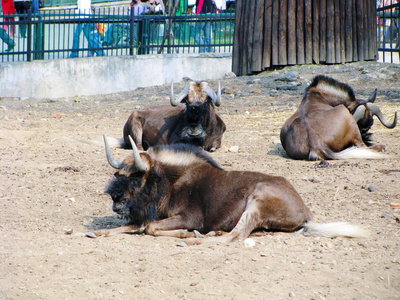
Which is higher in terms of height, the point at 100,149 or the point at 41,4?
the point at 41,4

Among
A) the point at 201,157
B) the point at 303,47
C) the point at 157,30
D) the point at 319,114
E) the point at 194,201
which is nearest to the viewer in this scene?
the point at 194,201

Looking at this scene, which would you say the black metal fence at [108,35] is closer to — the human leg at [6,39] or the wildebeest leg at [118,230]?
the human leg at [6,39]

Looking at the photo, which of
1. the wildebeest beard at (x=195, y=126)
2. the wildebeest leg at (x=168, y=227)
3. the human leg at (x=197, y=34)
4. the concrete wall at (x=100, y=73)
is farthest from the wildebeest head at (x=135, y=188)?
the human leg at (x=197, y=34)

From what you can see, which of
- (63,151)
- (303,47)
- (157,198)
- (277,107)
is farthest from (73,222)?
(303,47)

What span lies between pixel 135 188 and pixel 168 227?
50 cm

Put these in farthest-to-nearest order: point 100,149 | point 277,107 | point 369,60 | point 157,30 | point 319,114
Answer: point 157,30, point 369,60, point 277,107, point 100,149, point 319,114

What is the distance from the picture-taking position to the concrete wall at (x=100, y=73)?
15805 millimetres

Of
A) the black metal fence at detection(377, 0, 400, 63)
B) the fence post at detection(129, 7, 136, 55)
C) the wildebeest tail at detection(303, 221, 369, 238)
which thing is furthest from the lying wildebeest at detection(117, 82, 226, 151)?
the black metal fence at detection(377, 0, 400, 63)

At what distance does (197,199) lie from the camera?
5.42 m

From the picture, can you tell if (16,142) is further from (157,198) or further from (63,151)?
(157,198)

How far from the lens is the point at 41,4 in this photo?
28.0 meters

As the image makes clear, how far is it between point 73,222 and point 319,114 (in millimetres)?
4357

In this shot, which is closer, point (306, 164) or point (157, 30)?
point (306, 164)

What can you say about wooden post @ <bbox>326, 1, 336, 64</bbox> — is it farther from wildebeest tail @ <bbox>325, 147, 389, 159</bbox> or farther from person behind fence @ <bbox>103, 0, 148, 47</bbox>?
person behind fence @ <bbox>103, 0, 148, 47</bbox>
